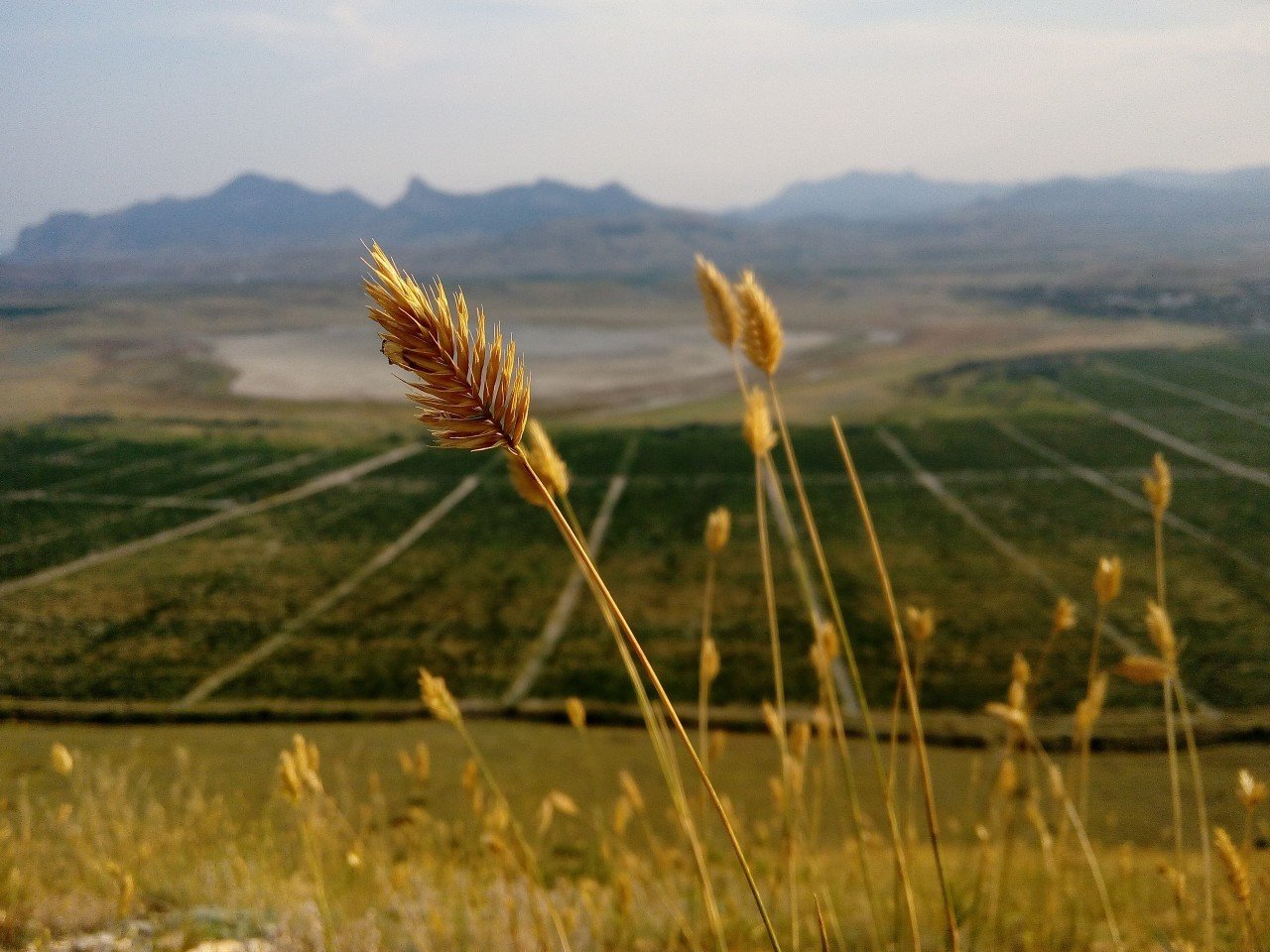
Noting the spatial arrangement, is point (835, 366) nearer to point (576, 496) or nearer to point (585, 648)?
point (576, 496)

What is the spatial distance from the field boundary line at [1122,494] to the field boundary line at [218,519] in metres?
29.9

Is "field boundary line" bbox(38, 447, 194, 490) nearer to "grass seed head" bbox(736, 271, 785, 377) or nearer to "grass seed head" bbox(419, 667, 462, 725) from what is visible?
"grass seed head" bbox(419, 667, 462, 725)

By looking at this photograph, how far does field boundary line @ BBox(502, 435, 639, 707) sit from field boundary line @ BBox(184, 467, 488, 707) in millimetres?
7701

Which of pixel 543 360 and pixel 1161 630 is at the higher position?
pixel 543 360

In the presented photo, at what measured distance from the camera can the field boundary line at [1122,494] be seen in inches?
1208

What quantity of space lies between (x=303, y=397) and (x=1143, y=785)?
67.3 m

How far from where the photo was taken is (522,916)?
16.0 ft

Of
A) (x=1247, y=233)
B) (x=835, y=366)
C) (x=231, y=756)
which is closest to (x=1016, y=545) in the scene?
(x=231, y=756)

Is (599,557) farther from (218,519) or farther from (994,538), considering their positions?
(218,519)

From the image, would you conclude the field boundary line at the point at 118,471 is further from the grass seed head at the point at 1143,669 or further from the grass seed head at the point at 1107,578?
the grass seed head at the point at 1143,669

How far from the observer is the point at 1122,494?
38531mm

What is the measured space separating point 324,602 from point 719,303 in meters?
30.4

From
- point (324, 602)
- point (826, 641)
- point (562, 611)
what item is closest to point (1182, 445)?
point (562, 611)

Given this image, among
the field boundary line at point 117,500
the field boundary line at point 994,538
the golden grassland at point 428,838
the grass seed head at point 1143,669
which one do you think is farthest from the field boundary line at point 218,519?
the grass seed head at point 1143,669
